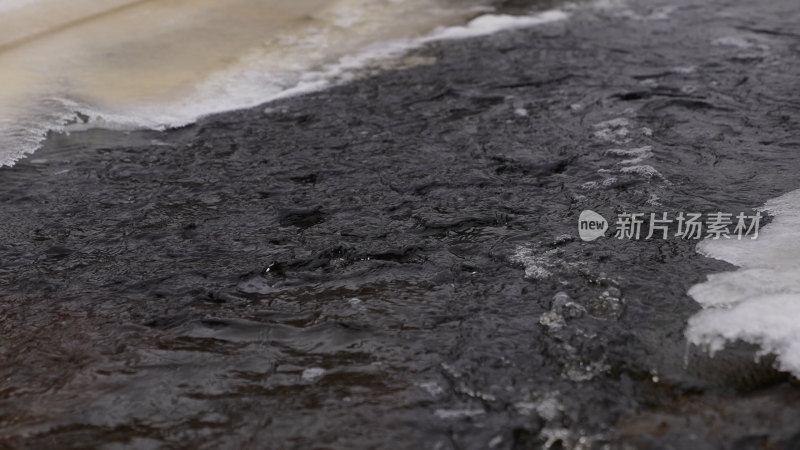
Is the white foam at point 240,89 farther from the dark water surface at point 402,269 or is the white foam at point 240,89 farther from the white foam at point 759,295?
the white foam at point 759,295

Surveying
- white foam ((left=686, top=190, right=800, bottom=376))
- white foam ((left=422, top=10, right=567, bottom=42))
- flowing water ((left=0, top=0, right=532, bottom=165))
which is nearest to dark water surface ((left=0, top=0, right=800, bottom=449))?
white foam ((left=686, top=190, right=800, bottom=376))

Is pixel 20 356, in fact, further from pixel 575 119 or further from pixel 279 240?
pixel 575 119

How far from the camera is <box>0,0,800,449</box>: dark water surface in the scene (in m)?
2.67

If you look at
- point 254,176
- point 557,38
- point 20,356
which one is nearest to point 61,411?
point 20,356

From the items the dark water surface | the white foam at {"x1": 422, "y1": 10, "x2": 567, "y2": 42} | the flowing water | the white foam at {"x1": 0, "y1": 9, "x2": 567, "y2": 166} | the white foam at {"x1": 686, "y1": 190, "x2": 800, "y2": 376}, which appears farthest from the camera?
the white foam at {"x1": 422, "y1": 10, "x2": 567, "y2": 42}

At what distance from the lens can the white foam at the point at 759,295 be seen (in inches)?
115

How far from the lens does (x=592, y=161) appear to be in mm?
4348

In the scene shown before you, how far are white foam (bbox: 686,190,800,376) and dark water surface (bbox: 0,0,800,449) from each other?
0.25ft

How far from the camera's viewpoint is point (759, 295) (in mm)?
3172

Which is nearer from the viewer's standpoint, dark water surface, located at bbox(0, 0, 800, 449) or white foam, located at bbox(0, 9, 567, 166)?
dark water surface, located at bbox(0, 0, 800, 449)

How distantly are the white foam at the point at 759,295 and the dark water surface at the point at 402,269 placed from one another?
0.25 feet

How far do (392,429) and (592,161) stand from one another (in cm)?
225

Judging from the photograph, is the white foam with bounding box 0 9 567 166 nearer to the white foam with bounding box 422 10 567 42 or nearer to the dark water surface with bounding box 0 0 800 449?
the white foam with bounding box 422 10 567 42

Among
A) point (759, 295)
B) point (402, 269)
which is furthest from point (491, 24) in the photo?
point (759, 295)
